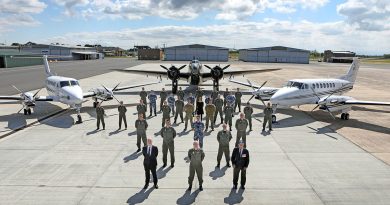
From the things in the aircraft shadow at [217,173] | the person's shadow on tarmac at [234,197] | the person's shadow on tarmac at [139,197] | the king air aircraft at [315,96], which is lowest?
the person's shadow on tarmac at [139,197]

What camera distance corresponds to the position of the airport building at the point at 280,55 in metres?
115

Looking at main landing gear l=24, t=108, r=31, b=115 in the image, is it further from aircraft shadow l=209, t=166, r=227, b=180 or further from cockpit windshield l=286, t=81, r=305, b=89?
cockpit windshield l=286, t=81, r=305, b=89

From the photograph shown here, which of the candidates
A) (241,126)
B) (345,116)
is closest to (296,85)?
(345,116)

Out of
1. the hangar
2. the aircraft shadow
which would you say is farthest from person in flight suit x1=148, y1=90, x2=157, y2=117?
the hangar

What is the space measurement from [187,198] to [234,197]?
1.41 meters

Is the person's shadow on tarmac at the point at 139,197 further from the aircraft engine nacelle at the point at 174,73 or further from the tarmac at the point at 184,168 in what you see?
the aircraft engine nacelle at the point at 174,73

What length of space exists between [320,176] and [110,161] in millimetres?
7828

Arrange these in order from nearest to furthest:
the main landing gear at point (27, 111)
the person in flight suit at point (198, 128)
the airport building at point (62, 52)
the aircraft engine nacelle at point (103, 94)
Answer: the person in flight suit at point (198, 128) < the main landing gear at point (27, 111) < the aircraft engine nacelle at point (103, 94) < the airport building at point (62, 52)

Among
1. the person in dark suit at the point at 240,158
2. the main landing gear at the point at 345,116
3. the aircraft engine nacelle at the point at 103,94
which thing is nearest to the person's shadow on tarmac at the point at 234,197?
the person in dark suit at the point at 240,158

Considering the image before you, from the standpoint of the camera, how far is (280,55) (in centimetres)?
11725

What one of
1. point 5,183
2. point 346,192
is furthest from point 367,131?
point 5,183

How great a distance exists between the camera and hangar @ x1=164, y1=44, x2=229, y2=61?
389 ft

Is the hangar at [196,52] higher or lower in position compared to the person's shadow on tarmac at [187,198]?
higher

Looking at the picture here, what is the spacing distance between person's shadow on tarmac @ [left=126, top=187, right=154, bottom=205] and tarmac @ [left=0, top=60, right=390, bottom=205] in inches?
1.2
